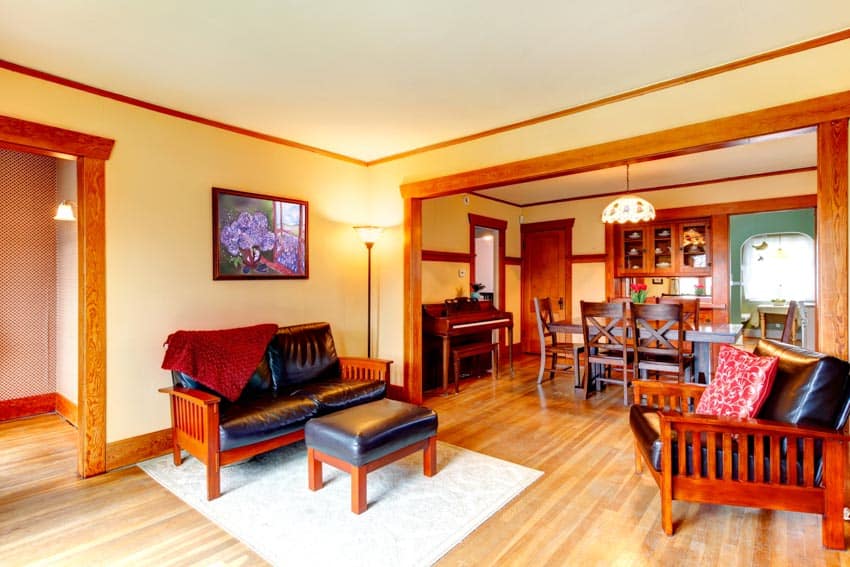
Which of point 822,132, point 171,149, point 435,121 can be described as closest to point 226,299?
point 171,149

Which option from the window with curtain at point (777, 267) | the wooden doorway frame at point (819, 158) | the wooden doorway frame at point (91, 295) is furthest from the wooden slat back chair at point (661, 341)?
the wooden doorway frame at point (91, 295)

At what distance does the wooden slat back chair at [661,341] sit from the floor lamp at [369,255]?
2.70 m

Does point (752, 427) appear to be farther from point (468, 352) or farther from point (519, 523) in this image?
point (468, 352)

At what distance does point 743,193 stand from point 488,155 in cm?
407

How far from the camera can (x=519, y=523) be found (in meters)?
2.36

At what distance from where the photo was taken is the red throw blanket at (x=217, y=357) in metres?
3.05

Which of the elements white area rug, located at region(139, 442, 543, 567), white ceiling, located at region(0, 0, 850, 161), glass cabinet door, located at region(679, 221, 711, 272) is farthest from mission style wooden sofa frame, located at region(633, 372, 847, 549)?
glass cabinet door, located at region(679, 221, 711, 272)

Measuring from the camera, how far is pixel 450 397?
15.9 feet

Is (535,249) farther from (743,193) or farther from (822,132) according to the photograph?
(822,132)

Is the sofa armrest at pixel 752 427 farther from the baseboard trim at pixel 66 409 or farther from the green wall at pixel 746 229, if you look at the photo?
the baseboard trim at pixel 66 409

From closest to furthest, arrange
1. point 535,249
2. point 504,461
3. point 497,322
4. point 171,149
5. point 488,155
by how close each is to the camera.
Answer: point 504,461, point 171,149, point 488,155, point 497,322, point 535,249

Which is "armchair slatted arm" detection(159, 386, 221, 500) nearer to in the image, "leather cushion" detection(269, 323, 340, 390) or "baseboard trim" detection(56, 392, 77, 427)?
"leather cushion" detection(269, 323, 340, 390)

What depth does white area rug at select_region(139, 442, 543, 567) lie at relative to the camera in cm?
213

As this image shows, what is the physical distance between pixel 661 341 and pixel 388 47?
368 cm
